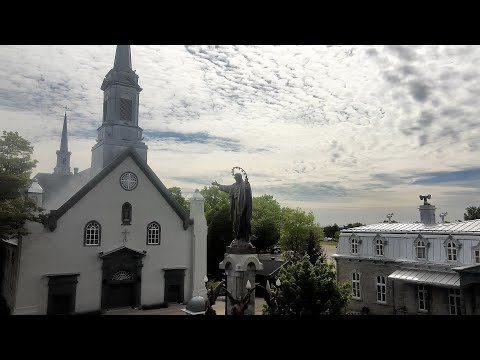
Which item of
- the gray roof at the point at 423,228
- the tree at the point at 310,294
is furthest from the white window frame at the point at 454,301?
the tree at the point at 310,294

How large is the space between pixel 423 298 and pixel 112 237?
861 cm

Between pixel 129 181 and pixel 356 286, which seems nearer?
pixel 129 181

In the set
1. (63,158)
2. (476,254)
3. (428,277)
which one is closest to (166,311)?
(428,277)

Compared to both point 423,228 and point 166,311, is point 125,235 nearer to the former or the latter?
point 166,311

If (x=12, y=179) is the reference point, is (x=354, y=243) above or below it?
Result: below

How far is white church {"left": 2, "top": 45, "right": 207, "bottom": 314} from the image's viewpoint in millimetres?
8539

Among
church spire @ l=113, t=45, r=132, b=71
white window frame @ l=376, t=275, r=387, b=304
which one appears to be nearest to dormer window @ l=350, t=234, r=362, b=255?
white window frame @ l=376, t=275, r=387, b=304

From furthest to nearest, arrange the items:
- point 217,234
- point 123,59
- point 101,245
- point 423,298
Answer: point 217,234 < point 123,59 < point 423,298 < point 101,245

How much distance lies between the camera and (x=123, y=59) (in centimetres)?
1162
